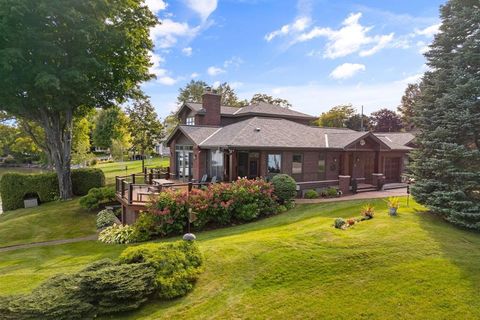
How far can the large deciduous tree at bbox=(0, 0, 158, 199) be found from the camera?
16.8m

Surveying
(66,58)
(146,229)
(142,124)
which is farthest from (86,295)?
(142,124)

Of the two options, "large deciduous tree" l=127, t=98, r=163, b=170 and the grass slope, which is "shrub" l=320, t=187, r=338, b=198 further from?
"large deciduous tree" l=127, t=98, r=163, b=170

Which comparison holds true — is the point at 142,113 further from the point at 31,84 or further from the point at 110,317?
the point at 110,317

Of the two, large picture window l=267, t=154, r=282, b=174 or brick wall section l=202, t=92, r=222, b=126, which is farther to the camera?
brick wall section l=202, t=92, r=222, b=126

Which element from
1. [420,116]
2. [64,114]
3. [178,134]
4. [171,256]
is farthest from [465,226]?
[64,114]

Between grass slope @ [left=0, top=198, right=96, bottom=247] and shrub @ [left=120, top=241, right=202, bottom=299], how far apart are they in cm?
1101

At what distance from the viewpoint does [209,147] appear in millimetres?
19188

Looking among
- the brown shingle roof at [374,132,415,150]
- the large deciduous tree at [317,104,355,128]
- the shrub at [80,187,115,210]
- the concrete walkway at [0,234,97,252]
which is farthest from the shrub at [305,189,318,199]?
the large deciduous tree at [317,104,355,128]

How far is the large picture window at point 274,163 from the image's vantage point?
18938 mm

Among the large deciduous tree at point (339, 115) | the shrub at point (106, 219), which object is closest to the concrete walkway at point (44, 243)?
the shrub at point (106, 219)

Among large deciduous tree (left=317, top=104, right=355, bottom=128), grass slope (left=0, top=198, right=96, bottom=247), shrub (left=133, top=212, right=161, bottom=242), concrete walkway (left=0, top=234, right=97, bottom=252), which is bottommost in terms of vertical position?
concrete walkway (left=0, top=234, right=97, bottom=252)

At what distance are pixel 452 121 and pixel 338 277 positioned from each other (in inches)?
302

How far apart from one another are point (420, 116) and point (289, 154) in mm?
8703

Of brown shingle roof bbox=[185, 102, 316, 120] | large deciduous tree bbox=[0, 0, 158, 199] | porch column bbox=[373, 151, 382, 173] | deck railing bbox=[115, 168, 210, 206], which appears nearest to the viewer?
deck railing bbox=[115, 168, 210, 206]
